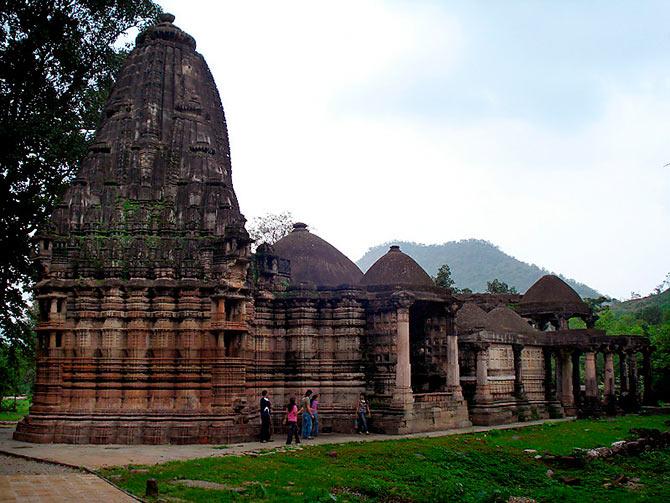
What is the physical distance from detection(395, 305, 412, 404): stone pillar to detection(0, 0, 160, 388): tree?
42.0 ft

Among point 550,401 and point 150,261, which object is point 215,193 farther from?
point 550,401

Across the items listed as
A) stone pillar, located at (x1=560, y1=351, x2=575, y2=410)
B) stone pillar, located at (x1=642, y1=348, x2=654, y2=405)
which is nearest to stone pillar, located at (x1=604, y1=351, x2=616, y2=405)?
stone pillar, located at (x1=560, y1=351, x2=575, y2=410)

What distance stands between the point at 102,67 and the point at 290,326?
13.0 m

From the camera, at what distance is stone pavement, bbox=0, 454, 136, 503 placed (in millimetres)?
10680

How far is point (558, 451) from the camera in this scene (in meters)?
18.5

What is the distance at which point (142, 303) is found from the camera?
19328 millimetres

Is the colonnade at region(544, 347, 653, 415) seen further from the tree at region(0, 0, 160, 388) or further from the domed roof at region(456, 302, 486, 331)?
the tree at region(0, 0, 160, 388)

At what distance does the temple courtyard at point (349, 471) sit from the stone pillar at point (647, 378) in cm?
1580

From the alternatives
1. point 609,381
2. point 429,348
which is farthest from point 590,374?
point 429,348

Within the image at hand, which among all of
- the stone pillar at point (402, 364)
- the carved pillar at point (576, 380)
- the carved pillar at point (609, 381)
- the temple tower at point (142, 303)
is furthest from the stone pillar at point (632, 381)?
the temple tower at point (142, 303)

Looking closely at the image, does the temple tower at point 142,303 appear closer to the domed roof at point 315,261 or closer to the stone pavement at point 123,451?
the stone pavement at point 123,451

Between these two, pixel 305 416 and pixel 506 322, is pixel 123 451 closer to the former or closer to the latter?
pixel 305 416

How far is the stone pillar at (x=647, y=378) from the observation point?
3488 centimetres

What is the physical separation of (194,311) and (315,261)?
6.80 metres
